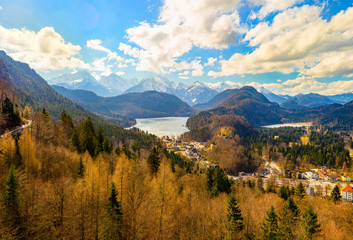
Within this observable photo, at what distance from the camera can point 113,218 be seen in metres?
19.4

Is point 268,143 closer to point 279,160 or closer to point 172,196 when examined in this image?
point 279,160

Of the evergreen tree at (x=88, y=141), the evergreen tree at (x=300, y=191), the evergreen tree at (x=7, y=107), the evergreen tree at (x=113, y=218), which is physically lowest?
the evergreen tree at (x=300, y=191)

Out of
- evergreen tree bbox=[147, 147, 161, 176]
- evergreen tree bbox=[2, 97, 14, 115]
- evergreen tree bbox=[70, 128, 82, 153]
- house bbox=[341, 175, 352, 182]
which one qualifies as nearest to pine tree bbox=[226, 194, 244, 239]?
evergreen tree bbox=[147, 147, 161, 176]

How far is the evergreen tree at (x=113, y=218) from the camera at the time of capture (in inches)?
737

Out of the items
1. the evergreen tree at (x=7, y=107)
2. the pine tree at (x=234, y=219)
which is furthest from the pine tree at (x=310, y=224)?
the evergreen tree at (x=7, y=107)

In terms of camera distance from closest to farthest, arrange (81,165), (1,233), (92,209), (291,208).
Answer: (1,233) < (92,209) < (81,165) < (291,208)

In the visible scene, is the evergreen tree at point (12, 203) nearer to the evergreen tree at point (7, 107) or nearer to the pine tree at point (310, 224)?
the pine tree at point (310, 224)

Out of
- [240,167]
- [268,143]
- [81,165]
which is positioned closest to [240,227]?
[81,165]

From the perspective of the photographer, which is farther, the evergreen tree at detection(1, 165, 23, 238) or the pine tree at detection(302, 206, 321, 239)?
the pine tree at detection(302, 206, 321, 239)

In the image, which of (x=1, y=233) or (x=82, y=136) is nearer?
(x=1, y=233)

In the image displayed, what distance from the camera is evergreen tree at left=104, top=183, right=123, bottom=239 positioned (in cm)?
1872

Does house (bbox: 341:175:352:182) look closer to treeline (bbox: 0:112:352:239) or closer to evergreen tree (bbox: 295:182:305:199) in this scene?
evergreen tree (bbox: 295:182:305:199)

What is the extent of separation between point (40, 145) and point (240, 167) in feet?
339

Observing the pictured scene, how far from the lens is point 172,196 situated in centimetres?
2248
